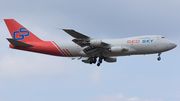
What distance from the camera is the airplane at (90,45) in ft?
155

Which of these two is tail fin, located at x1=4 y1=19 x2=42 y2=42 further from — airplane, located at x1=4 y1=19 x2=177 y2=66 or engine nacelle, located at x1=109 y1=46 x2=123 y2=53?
engine nacelle, located at x1=109 y1=46 x2=123 y2=53

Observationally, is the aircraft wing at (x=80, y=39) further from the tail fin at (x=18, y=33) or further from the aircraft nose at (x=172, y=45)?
the aircraft nose at (x=172, y=45)

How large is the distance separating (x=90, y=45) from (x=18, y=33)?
16538 millimetres

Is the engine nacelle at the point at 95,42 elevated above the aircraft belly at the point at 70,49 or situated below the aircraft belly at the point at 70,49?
above

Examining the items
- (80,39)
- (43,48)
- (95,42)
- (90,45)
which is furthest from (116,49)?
(43,48)

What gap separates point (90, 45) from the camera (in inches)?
1821

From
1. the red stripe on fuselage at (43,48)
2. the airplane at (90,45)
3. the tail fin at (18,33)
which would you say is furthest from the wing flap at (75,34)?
the tail fin at (18,33)

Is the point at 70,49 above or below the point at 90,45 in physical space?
below

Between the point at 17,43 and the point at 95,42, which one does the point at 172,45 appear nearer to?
the point at 95,42

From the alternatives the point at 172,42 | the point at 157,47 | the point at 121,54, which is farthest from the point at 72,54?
the point at 172,42

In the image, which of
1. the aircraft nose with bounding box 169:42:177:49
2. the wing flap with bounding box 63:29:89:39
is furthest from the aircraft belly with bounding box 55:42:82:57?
the aircraft nose with bounding box 169:42:177:49

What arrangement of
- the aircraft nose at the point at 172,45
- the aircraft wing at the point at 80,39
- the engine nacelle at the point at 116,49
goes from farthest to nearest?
1. the aircraft nose at the point at 172,45
2. the engine nacelle at the point at 116,49
3. the aircraft wing at the point at 80,39

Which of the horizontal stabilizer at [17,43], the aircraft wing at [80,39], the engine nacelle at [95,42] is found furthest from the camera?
the horizontal stabilizer at [17,43]

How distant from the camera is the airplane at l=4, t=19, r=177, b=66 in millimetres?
47344
